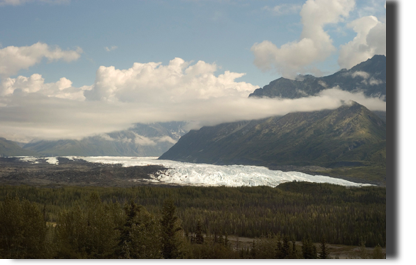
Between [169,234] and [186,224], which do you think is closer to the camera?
[169,234]

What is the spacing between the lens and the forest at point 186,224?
51.0 m

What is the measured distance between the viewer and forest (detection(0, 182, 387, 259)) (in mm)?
Result: 50969

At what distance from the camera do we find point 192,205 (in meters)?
136

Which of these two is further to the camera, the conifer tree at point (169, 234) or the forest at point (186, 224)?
the conifer tree at point (169, 234)

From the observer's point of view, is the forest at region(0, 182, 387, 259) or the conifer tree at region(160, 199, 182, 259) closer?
the forest at region(0, 182, 387, 259)

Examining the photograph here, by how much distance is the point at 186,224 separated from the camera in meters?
94.6

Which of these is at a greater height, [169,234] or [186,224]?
[169,234]
